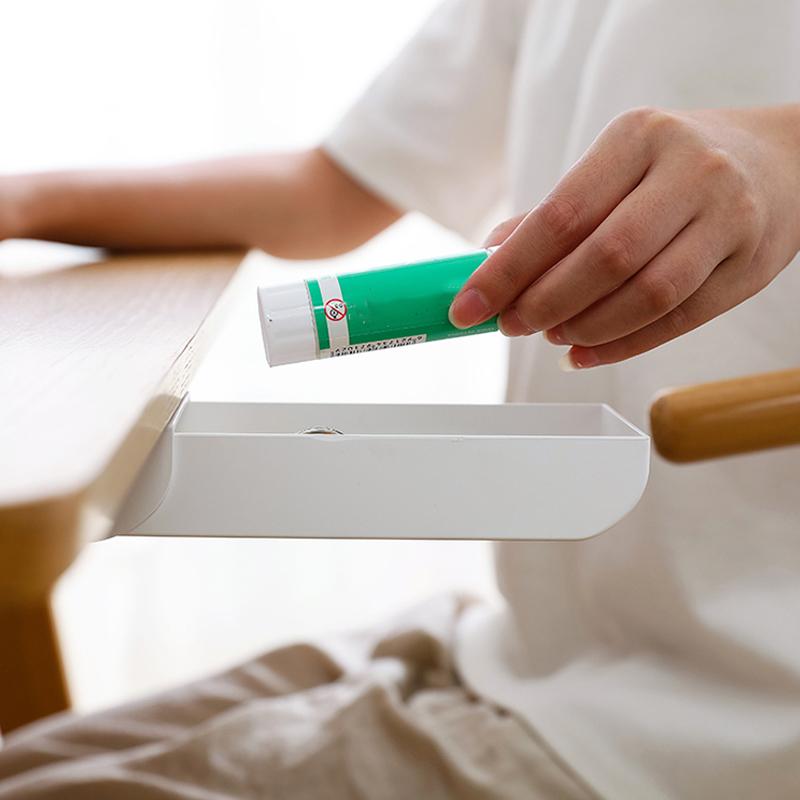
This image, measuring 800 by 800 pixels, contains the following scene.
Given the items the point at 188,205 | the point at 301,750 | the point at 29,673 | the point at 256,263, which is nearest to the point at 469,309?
the point at 301,750

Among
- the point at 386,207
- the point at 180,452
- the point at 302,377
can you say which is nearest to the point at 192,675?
the point at 302,377

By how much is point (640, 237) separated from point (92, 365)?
0.18m

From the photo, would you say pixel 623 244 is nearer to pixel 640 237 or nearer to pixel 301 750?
pixel 640 237

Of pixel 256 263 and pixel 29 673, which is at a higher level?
pixel 256 263

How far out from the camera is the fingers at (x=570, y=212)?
357mm

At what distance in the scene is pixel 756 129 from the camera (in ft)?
1.29

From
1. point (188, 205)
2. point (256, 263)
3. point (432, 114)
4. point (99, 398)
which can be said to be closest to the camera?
point (99, 398)

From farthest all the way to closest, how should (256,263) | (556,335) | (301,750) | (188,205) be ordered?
1. (256,263)
2. (188,205)
3. (301,750)
4. (556,335)

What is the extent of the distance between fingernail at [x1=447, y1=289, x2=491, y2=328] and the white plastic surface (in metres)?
0.06

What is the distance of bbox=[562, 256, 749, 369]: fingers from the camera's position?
376 millimetres

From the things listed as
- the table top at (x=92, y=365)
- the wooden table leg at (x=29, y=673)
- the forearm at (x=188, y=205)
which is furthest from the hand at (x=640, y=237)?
the wooden table leg at (x=29, y=673)

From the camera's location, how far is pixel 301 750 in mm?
534

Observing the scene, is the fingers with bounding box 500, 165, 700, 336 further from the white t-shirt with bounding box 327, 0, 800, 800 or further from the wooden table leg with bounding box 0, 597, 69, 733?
the wooden table leg with bounding box 0, 597, 69, 733

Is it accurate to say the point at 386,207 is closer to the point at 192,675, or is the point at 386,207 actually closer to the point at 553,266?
the point at 553,266
